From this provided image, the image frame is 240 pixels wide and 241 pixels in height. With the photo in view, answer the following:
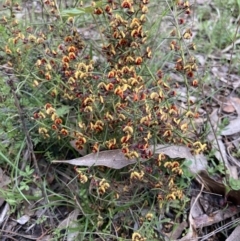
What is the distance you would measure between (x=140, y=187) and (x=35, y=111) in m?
0.49

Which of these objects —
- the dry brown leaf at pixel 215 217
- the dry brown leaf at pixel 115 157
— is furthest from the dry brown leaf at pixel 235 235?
the dry brown leaf at pixel 115 157

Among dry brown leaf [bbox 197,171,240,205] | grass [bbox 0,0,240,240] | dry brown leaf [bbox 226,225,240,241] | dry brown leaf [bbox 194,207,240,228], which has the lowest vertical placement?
dry brown leaf [bbox 226,225,240,241]

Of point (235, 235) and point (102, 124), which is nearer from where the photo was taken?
point (102, 124)

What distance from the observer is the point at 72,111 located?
1.87 meters

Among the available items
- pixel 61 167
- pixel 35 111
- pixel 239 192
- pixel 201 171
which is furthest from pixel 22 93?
pixel 239 192

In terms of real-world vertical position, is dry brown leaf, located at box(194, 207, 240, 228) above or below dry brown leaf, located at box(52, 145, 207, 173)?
below

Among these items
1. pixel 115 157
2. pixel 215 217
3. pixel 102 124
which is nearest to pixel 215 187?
pixel 215 217

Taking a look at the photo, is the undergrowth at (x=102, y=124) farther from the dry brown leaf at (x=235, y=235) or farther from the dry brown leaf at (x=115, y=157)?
the dry brown leaf at (x=235, y=235)

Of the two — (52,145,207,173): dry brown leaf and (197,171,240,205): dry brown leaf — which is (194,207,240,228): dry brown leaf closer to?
(197,171,240,205): dry brown leaf

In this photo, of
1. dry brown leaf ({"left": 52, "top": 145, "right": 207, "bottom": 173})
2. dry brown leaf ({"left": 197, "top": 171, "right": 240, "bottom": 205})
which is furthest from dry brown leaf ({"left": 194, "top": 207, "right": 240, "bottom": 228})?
dry brown leaf ({"left": 52, "top": 145, "right": 207, "bottom": 173})

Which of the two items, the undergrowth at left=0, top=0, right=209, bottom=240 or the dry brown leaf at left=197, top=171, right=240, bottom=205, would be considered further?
the dry brown leaf at left=197, top=171, right=240, bottom=205

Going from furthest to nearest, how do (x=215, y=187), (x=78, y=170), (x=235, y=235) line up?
(x=215, y=187) → (x=235, y=235) → (x=78, y=170)

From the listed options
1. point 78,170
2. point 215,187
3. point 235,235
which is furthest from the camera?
point 215,187

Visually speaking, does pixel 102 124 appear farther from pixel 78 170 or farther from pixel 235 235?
pixel 235 235
